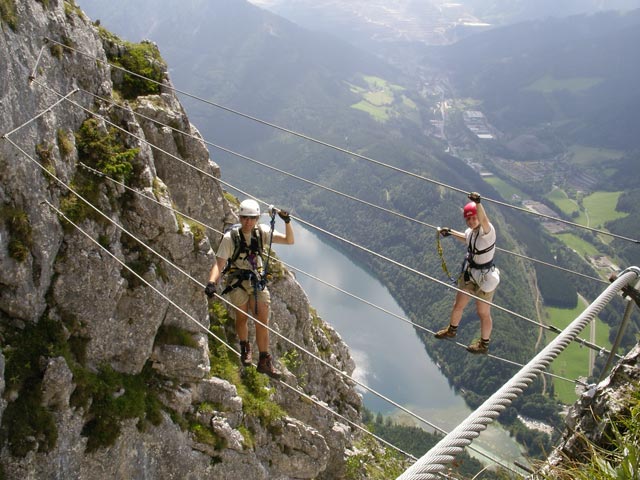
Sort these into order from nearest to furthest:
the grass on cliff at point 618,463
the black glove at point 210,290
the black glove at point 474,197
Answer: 1. the grass on cliff at point 618,463
2. the black glove at point 210,290
3. the black glove at point 474,197

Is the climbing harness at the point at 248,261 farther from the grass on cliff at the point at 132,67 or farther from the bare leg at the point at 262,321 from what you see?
the grass on cliff at the point at 132,67

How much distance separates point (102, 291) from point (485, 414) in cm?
865

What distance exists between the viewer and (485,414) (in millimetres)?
3793

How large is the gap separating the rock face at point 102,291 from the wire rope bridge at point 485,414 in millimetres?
5051

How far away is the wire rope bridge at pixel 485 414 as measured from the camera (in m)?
3.18

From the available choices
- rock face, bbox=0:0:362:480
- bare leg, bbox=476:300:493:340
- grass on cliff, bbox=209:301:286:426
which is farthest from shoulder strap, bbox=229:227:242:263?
grass on cliff, bbox=209:301:286:426

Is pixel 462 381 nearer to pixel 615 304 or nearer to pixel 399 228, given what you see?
pixel 615 304

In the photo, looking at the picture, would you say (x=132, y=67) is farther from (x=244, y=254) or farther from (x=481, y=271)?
(x=481, y=271)

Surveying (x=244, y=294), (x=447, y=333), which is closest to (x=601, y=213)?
(x=447, y=333)

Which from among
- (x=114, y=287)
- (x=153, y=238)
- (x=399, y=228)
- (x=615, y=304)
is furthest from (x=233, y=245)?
(x=399, y=228)

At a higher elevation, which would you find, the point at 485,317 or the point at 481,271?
the point at 481,271

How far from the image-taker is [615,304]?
127500 mm

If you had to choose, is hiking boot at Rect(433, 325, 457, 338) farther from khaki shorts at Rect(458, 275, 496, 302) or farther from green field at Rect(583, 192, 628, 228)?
green field at Rect(583, 192, 628, 228)

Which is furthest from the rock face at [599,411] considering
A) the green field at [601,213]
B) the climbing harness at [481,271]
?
the green field at [601,213]
